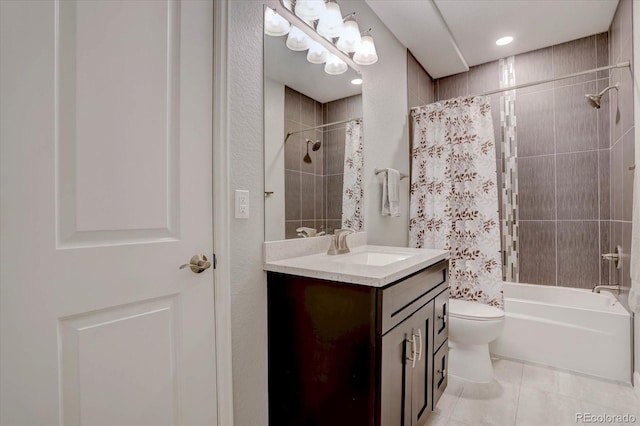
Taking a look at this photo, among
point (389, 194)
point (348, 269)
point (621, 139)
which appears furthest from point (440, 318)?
point (621, 139)

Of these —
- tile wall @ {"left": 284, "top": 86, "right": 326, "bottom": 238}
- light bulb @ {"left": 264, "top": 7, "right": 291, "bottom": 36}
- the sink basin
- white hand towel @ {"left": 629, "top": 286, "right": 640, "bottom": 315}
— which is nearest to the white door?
light bulb @ {"left": 264, "top": 7, "right": 291, "bottom": 36}

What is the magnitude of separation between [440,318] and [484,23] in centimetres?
229

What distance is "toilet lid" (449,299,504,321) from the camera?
→ 2102 millimetres

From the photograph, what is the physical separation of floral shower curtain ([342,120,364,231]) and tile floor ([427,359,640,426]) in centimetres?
118

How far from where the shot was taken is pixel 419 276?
1.48 metres

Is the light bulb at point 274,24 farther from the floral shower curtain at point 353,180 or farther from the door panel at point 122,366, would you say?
the door panel at point 122,366

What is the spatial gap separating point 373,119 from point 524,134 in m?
1.74

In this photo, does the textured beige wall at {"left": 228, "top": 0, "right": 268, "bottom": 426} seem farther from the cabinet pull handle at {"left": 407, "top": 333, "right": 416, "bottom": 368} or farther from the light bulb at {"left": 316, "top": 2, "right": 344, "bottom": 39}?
the cabinet pull handle at {"left": 407, "top": 333, "right": 416, "bottom": 368}

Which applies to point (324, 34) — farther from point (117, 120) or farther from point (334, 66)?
point (117, 120)

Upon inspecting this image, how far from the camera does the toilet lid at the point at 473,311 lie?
2102 mm

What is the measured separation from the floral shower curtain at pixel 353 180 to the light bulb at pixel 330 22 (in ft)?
1.66

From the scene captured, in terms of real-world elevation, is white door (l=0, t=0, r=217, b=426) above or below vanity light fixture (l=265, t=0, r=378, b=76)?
below

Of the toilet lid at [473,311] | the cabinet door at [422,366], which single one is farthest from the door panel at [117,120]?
the toilet lid at [473,311]

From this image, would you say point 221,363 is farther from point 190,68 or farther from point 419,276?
point 190,68
